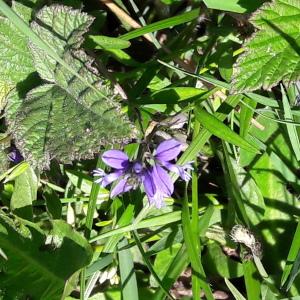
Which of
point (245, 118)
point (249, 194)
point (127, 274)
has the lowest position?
point (249, 194)

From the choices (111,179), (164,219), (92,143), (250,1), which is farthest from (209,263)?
(250,1)

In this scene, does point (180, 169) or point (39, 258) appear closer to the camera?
point (180, 169)

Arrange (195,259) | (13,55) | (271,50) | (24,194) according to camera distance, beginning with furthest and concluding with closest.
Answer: (24,194), (13,55), (195,259), (271,50)

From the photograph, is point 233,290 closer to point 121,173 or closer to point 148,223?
point 148,223

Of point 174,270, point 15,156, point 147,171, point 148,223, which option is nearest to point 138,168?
point 147,171

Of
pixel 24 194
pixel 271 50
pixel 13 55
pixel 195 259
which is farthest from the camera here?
pixel 24 194

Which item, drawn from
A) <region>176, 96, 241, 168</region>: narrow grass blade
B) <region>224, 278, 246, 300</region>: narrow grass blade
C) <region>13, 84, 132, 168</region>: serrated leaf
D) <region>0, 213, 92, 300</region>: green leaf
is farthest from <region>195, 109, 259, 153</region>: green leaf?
<region>0, 213, 92, 300</region>: green leaf

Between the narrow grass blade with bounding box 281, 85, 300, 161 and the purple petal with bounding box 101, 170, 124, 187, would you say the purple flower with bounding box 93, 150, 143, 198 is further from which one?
the narrow grass blade with bounding box 281, 85, 300, 161
